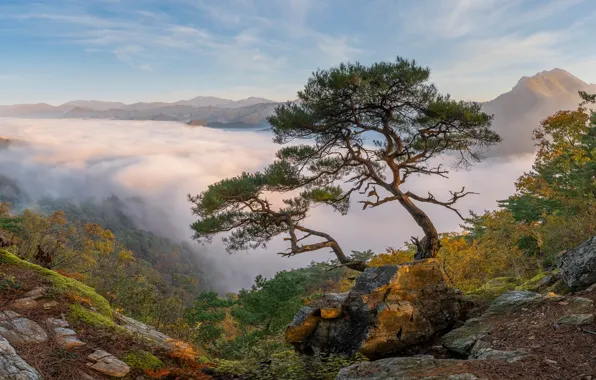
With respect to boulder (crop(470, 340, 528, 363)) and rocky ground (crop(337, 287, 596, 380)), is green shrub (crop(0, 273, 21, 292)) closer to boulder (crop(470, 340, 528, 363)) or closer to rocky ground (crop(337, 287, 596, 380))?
rocky ground (crop(337, 287, 596, 380))

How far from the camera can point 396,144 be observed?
9547 millimetres

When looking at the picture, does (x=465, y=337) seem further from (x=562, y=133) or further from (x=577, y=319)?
(x=562, y=133)

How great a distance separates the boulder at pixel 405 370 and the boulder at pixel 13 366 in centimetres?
355

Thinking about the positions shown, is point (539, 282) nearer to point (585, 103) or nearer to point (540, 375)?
point (540, 375)

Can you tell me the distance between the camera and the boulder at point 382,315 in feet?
21.6

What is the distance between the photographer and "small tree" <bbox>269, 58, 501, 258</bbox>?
8.20 m

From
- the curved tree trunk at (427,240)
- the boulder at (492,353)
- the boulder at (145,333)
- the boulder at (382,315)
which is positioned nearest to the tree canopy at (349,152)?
the curved tree trunk at (427,240)

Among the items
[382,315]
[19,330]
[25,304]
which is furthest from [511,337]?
[25,304]

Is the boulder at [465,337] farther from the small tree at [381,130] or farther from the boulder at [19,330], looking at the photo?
the boulder at [19,330]

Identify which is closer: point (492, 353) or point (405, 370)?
point (405, 370)

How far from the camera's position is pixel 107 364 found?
5289 mm

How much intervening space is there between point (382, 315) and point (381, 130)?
454 cm

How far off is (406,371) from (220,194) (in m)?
5.91

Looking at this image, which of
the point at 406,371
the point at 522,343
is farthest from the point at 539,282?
the point at 406,371
